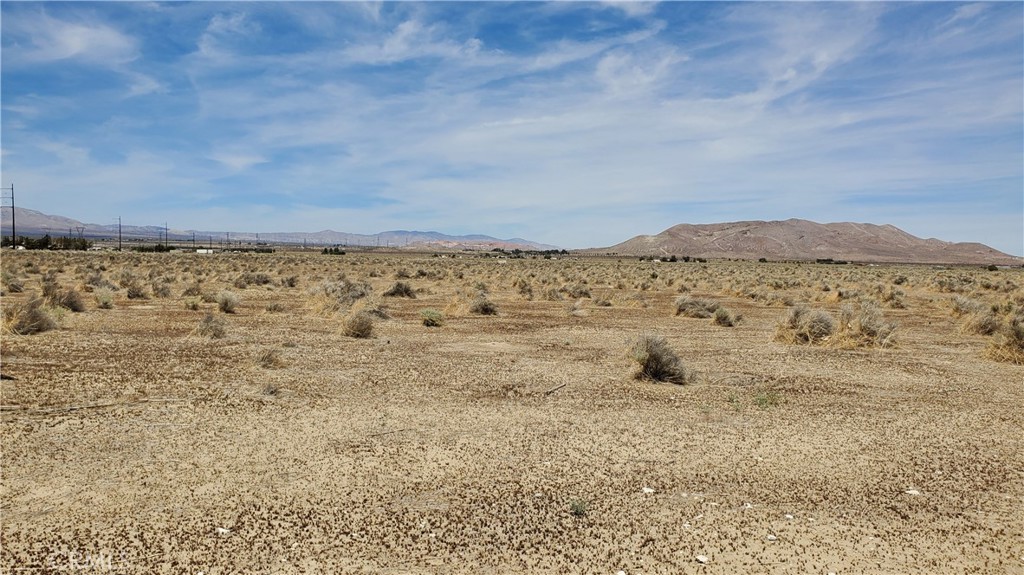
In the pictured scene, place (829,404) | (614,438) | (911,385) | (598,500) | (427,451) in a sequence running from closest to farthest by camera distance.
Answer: (598,500)
(427,451)
(614,438)
(829,404)
(911,385)

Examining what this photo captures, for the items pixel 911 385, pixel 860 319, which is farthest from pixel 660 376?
pixel 860 319

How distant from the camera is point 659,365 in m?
11.9

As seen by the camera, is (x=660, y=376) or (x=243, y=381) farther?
(x=660, y=376)

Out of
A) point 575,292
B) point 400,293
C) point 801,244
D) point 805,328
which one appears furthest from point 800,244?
point 805,328

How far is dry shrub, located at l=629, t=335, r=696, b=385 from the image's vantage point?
11790 millimetres

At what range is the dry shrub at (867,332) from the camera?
16.4m

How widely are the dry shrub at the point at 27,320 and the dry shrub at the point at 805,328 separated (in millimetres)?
17813

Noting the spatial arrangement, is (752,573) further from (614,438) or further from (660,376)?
(660,376)

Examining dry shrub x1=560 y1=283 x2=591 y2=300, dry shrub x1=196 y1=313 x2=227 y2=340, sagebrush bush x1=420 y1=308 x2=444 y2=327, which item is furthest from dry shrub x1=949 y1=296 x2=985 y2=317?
dry shrub x1=196 y1=313 x2=227 y2=340

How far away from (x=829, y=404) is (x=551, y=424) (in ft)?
15.3

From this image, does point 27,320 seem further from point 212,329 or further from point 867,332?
point 867,332

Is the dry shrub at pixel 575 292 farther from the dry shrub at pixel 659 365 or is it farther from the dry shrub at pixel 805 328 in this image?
the dry shrub at pixel 659 365

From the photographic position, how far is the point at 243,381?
1075cm

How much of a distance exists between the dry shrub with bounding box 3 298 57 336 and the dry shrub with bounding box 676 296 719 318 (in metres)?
19.0
